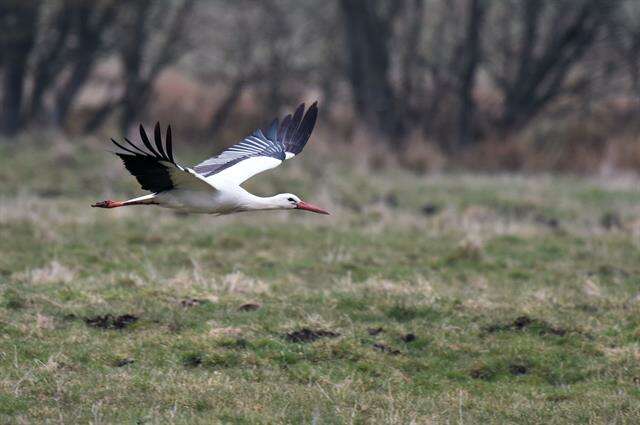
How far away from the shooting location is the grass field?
624cm

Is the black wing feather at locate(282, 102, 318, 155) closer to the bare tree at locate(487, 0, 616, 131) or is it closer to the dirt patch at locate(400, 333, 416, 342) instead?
the dirt patch at locate(400, 333, 416, 342)

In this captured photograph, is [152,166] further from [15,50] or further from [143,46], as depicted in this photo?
[143,46]

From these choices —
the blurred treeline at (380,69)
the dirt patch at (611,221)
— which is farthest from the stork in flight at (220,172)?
the blurred treeline at (380,69)

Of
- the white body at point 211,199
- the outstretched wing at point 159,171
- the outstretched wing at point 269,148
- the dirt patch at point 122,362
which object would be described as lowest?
the dirt patch at point 122,362

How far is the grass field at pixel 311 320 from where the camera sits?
624cm

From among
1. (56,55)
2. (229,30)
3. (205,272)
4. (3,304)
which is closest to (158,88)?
(229,30)

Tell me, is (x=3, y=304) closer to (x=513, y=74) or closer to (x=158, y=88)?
(x=513, y=74)

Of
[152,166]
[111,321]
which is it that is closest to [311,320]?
[111,321]

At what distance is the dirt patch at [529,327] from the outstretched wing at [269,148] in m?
2.43

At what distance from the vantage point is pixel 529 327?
7727mm

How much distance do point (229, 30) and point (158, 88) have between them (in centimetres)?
297

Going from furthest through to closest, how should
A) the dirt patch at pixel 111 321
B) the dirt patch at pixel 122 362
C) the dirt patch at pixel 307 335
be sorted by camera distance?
1. the dirt patch at pixel 111 321
2. the dirt patch at pixel 307 335
3. the dirt patch at pixel 122 362

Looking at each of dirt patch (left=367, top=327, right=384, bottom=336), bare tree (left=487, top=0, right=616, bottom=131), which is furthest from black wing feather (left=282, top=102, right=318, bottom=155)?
bare tree (left=487, top=0, right=616, bottom=131)

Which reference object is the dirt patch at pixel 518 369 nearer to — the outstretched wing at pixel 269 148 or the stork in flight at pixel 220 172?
the stork in flight at pixel 220 172
